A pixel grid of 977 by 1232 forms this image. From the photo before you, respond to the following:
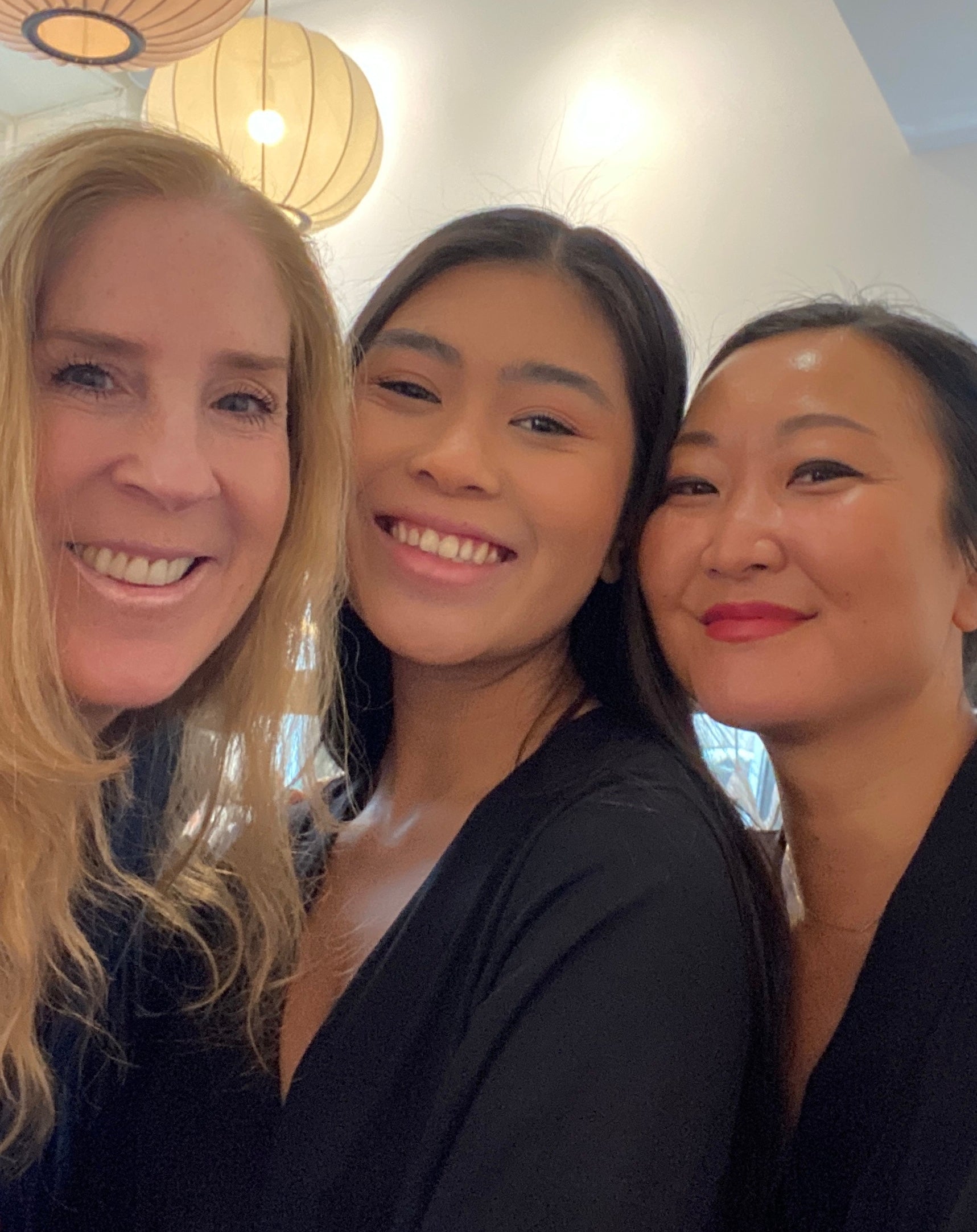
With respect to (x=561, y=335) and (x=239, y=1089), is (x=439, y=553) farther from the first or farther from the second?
(x=239, y=1089)

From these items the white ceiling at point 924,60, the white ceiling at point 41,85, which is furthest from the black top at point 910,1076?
the white ceiling at point 41,85

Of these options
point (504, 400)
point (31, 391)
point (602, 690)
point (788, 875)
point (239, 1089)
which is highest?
point (504, 400)

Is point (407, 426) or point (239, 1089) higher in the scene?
point (407, 426)

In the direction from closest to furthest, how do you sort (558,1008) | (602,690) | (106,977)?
(558,1008) < (106,977) < (602,690)

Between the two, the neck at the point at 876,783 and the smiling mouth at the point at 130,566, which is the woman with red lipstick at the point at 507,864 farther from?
the smiling mouth at the point at 130,566

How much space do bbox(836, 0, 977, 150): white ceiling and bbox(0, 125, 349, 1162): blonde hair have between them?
5.14 ft

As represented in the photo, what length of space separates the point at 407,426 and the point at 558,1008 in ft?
1.78

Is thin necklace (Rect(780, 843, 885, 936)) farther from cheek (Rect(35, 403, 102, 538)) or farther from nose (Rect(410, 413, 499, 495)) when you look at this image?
cheek (Rect(35, 403, 102, 538))

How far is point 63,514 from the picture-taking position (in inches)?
30.2

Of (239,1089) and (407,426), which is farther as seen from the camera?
(407,426)

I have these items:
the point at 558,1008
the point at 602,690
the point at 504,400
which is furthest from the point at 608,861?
the point at 504,400

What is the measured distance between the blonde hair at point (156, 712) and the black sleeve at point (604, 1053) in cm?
26

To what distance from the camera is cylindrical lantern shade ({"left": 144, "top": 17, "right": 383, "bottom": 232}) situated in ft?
6.89

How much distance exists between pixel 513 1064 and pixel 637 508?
56 cm
